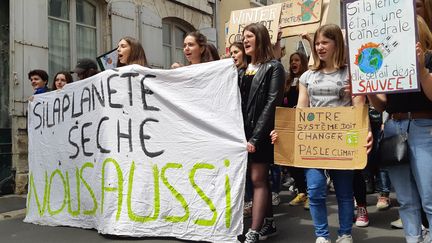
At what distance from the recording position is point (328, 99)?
352 centimetres

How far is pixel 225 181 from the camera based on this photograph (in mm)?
3727

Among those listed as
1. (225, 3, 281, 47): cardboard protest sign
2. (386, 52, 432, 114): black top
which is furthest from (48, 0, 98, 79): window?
(386, 52, 432, 114): black top

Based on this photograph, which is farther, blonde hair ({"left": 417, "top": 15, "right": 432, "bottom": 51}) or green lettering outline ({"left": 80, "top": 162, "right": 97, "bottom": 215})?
green lettering outline ({"left": 80, "top": 162, "right": 97, "bottom": 215})

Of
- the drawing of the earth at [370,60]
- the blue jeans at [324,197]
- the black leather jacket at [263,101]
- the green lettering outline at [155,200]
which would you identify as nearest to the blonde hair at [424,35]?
the drawing of the earth at [370,60]

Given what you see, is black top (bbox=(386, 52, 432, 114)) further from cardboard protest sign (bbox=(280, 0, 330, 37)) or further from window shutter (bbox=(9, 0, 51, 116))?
window shutter (bbox=(9, 0, 51, 116))

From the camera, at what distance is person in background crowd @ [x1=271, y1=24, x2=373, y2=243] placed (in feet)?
11.2

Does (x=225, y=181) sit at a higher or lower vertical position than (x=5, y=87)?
lower

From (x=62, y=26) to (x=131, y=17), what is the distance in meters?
1.46

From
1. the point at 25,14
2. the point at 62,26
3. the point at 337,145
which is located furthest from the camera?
the point at 62,26

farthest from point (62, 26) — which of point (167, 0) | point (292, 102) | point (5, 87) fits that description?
point (292, 102)

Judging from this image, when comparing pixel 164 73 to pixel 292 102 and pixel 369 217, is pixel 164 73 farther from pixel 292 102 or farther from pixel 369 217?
pixel 369 217

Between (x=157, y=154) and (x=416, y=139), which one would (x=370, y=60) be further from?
(x=157, y=154)

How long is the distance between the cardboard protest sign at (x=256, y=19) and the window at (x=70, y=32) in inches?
137

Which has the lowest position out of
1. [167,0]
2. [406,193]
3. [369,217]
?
[369,217]
